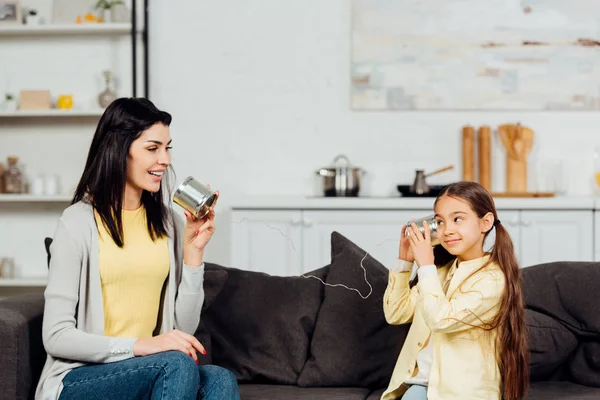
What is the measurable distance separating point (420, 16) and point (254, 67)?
0.93m

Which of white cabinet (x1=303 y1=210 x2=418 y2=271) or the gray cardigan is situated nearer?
the gray cardigan

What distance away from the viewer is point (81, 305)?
213 centimetres

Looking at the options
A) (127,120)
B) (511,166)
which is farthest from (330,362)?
(511,166)

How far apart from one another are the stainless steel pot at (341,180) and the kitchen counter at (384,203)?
179 millimetres

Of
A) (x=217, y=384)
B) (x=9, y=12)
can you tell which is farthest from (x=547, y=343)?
(x=9, y=12)

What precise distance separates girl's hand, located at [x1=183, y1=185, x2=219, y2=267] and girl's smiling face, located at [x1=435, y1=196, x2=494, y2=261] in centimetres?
59

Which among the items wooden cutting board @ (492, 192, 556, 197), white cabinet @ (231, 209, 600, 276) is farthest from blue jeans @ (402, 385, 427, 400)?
wooden cutting board @ (492, 192, 556, 197)

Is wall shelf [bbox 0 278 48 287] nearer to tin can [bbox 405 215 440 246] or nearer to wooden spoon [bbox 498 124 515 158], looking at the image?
wooden spoon [bbox 498 124 515 158]

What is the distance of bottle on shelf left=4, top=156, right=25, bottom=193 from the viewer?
15.0 feet

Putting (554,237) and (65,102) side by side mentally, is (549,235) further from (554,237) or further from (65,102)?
(65,102)

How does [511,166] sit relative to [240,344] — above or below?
above

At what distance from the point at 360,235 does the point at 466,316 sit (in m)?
2.00

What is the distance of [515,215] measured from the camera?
4062 millimetres

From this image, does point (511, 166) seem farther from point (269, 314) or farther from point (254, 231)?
point (269, 314)
